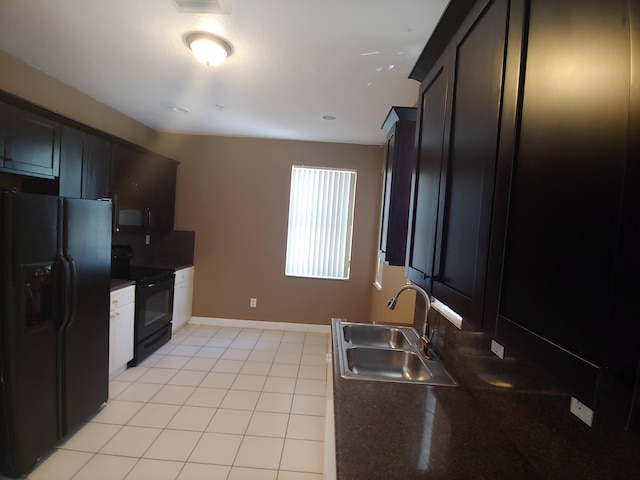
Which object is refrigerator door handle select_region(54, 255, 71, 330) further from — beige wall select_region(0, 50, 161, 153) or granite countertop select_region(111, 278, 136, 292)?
beige wall select_region(0, 50, 161, 153)

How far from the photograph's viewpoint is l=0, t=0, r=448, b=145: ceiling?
1.65 m

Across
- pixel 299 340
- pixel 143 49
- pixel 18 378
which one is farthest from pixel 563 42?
pixel 299 340

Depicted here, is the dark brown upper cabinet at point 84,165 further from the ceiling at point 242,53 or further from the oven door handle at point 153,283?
the oven door handle at point 153,283

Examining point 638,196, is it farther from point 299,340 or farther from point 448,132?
point 299,340

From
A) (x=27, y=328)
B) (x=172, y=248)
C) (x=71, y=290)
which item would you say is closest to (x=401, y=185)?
(x=71, y=290)

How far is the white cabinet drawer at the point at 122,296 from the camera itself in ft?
8.57

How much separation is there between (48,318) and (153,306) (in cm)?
148

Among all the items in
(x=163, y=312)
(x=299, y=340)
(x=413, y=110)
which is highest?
(x=413, y=110)

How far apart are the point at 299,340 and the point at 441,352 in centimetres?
260

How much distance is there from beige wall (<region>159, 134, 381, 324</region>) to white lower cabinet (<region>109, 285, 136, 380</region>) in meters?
1.40

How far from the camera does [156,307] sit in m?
3.29

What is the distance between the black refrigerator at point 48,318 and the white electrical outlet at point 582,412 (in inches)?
93.2

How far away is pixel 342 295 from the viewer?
422 cm

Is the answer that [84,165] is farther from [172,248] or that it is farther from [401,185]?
[401,185]
